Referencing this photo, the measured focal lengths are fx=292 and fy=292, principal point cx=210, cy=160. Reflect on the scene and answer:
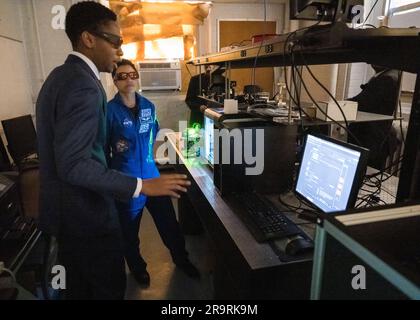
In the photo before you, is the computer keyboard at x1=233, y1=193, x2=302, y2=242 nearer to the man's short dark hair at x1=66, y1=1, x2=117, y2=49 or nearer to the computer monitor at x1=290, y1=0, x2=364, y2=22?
the computer monitor at x1=290, y1=0, x2=364, y2=22

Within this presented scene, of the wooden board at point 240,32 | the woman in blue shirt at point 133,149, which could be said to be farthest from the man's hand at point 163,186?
the wooden board at point 240,32

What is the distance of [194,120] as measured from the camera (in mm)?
2998

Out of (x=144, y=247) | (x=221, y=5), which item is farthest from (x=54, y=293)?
(x=221, y=5)

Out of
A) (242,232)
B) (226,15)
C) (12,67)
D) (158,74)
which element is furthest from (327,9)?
(226,15)

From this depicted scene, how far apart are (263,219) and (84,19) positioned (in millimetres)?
1097

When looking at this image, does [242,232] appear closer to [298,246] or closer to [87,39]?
[298,246]

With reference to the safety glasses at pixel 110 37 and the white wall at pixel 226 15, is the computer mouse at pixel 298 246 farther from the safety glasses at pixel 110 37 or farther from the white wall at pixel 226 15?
the white wall at pixel 226 15

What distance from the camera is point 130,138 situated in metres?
1.83

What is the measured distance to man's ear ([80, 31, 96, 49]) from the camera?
1.17 metres

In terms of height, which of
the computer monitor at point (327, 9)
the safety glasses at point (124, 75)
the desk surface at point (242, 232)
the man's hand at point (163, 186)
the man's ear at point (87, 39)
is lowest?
the desk surface at point (242, 232)

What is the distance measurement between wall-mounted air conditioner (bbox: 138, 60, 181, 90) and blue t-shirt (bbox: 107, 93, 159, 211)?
6.89ft

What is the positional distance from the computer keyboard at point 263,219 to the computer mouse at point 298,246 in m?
0.08

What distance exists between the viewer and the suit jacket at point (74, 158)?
102 centimetres
